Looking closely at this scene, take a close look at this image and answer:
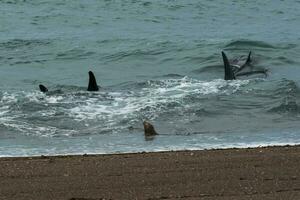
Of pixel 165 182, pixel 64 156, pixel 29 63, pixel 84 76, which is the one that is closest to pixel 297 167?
pixel 165 182

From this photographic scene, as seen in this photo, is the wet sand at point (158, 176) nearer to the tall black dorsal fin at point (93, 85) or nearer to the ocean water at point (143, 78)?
the ocean water at point (143, 78)

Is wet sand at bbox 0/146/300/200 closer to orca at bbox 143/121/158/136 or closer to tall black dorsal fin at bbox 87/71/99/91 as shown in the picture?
orca at bbox 143/121/158/136

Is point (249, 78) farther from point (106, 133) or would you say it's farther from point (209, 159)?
point (209, 159)

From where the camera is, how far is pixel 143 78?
18391mm

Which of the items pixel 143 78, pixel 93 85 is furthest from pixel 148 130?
pixel 143 78

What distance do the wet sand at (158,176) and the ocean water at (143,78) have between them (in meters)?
1.24

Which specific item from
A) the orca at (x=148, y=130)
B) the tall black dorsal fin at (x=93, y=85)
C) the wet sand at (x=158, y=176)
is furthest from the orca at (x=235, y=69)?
the wet sand at (x=158, y=176)

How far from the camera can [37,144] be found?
10719 millimetres

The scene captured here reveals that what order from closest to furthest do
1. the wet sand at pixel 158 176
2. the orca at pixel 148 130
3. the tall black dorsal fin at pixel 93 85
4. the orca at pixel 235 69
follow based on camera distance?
the wet sand at pixel 158 176, the orca at pixel 148 130, the tall black dorsal fin at pixel 93 85, the orca at pixel 235 69

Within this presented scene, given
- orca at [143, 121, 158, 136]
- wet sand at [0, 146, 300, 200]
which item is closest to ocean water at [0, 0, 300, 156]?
orca at [143, 121, 158, 136]

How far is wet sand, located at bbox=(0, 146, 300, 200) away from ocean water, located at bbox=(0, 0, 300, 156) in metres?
1.24

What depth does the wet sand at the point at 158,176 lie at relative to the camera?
22.9 ft

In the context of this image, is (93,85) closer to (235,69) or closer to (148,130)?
(235,69)

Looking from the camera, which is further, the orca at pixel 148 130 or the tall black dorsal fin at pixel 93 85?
the tall black dorsal fin at pixel 93 85
